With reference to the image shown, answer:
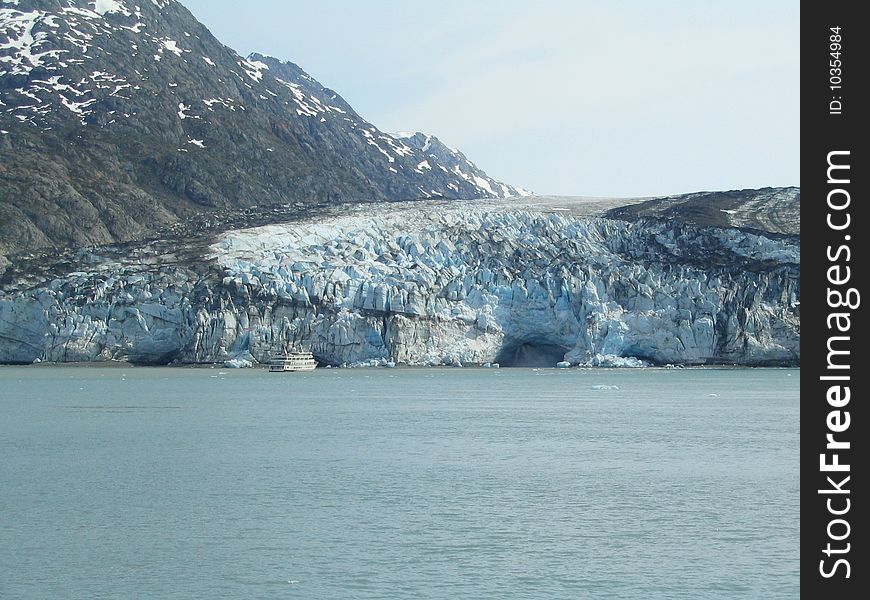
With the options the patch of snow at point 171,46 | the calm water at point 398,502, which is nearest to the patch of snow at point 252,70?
the patch of snow at point 171,46

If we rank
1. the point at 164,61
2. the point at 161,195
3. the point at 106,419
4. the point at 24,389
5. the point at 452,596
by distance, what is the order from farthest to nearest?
the point at 164,61
the point at 161,195
the point at 24,389
the point at 106,419
the point at 452,596

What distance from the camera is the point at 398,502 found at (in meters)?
15.8

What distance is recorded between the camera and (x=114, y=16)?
113812mm

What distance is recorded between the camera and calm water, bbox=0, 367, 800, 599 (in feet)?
37.8

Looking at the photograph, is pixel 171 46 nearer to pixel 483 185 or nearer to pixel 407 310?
pixel 483 185

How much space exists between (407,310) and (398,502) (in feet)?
111

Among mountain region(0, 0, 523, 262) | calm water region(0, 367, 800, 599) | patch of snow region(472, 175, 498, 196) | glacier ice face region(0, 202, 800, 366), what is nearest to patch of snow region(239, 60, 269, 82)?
mountain region(0, 0, 523, 262)

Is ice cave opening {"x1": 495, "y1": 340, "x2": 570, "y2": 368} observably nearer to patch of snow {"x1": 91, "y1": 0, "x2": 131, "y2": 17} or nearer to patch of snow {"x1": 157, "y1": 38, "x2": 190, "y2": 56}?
patch of snow {"x1": 157, "y1": 38, "x2": 190, "y2": 56}

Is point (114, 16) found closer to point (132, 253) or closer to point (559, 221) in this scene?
point (132, 253)
